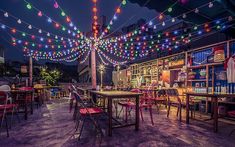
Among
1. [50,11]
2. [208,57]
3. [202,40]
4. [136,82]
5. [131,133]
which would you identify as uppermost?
[50,11]

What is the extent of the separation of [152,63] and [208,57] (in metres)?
3.09

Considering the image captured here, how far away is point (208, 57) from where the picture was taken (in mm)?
4641

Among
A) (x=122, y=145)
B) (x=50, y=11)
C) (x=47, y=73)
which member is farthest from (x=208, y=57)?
(x=47, y=73)

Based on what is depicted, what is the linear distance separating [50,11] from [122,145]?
4952mm

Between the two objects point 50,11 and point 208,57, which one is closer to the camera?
point 208,57

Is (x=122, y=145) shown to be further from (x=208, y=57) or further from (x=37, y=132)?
(x=208, y=57)

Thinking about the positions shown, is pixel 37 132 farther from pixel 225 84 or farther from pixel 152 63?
pixel 152 63

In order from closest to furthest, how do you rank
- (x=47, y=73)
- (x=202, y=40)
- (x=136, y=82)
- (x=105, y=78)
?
(x=202, y=40) < (x=136, y=82) < (x=47, y=73) < (x=105, y=78)

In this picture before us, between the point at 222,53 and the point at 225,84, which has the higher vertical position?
the point at 222,53

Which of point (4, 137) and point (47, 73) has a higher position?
point (47, 73)

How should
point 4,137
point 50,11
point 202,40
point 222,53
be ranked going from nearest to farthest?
point 4,137 → point 222,53 → point 50,11 → point 202,40

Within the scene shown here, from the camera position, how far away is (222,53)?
421cm

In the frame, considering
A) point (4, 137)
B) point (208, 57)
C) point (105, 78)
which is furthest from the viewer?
point (105, 78)

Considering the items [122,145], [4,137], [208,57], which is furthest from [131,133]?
[208,57]
